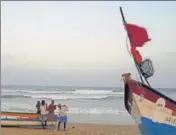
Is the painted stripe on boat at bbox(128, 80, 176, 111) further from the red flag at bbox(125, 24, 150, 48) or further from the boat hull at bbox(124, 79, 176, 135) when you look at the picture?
the red flag at bbox(125, 24, 150, 48)

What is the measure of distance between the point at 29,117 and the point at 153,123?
22.1 feet

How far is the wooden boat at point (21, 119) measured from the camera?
13.0m

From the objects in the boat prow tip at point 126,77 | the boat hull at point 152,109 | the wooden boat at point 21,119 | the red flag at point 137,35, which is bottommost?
the wooden boat at point 21,119

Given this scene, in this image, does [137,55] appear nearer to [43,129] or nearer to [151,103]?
[151,103]

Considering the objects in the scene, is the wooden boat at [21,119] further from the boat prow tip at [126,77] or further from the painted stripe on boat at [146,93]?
the painted stripe on boat at [146,93]

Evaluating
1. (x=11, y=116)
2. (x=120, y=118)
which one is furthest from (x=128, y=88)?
(x=120, y=118)

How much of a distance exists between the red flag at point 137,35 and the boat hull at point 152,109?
2.24 ft

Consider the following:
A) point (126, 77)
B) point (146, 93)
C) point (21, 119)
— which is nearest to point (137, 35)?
point (126, 77)

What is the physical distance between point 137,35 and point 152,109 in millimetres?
1322

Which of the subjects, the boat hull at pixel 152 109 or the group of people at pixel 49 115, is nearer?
the boat hull at pixel 152 109

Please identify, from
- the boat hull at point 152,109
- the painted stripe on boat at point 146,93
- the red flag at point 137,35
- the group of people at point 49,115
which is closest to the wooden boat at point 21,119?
the group of people at point 49,115

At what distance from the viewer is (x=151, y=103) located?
22.6 feet

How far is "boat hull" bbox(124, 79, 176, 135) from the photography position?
678cm

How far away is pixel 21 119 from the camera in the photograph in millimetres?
13086
